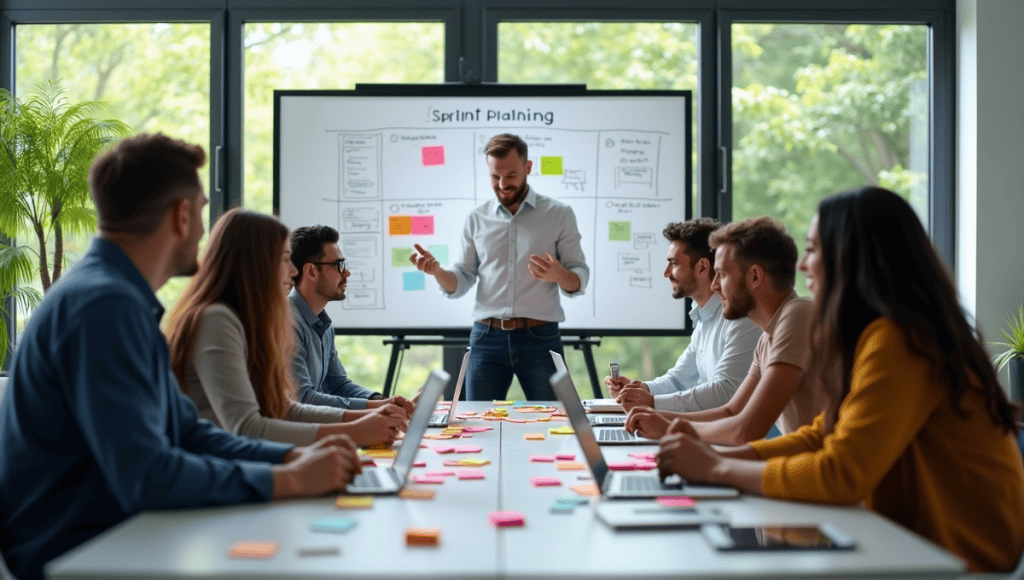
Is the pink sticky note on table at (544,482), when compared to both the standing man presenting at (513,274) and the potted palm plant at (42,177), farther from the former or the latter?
the potted palm plant at (42,177)

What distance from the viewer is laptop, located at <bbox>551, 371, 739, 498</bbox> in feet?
4.94

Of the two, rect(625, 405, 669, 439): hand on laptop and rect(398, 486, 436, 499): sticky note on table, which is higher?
rect(625, 405, 669, 439): hand on laptop

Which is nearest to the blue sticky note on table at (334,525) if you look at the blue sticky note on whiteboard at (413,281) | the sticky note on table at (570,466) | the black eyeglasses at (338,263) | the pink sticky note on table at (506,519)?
the pink sticky note on table at (506,519)

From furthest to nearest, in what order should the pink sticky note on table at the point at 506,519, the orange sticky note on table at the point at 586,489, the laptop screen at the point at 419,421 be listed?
the laptop screen at the point at 419,421 → the orange sticky note on table at the point at 586,489 → the pink sticky note on table at the point at 506,519

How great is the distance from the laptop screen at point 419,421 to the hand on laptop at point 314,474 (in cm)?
16

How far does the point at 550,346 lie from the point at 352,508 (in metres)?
2.43

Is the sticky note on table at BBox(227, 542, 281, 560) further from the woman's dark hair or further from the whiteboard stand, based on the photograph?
the whiteboard stand

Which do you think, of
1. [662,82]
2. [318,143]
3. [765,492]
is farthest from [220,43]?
[765,492]

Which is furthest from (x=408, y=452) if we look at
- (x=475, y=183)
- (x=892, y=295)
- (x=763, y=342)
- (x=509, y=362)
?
(x=475, y=183)

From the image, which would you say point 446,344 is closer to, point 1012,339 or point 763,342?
A: point 763,342

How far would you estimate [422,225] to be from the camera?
14.1 feet

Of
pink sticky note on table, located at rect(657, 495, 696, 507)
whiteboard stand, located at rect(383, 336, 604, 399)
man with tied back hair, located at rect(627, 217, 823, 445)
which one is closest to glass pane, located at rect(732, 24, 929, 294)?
whiteboard stand, located at rect(383, 336, 604, 399)

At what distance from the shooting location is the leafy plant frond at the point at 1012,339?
389 cm

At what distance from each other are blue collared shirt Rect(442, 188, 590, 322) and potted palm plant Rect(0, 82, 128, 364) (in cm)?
182
